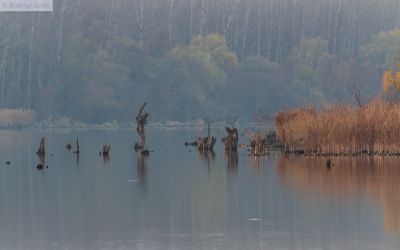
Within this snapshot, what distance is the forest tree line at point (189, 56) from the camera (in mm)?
103875

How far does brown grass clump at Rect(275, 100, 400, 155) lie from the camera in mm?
35094

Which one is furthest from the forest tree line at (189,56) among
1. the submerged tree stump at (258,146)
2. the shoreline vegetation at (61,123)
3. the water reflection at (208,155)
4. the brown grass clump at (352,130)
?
the brown grass clump at (352,130)

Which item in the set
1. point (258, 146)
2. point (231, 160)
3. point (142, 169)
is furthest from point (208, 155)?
point (142, 169)

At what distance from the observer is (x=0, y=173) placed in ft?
115

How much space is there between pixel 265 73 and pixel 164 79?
373 inches

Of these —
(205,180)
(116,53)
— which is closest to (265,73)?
(116,53)

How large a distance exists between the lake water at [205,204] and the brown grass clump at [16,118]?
55394 millimetres

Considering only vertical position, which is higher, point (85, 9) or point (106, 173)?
point (85, 9)

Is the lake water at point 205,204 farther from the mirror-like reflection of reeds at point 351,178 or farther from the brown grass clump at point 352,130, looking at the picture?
the brown grass clump at point 352,130

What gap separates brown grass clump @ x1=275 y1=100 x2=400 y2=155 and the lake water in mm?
1003

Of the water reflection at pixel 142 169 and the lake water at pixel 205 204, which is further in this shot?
the water reflection at pixel 142 169

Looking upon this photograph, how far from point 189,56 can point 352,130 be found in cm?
7532

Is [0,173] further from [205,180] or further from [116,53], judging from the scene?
[116,53]

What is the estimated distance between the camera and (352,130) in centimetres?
3562
